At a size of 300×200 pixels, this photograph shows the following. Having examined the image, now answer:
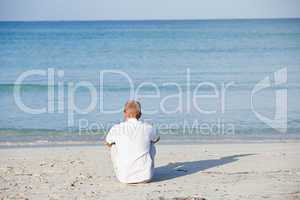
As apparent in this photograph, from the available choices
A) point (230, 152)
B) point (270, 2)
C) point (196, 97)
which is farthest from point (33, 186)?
point (270, 2)

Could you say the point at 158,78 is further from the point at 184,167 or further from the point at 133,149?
the point at 133,149

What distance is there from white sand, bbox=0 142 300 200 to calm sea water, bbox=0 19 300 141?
125 inches

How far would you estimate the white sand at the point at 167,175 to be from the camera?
747 centimetres

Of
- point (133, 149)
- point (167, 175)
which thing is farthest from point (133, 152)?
point (167, 175)

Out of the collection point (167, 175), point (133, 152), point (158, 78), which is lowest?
point (167, 175)

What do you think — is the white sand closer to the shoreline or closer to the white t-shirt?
the white t-shirt

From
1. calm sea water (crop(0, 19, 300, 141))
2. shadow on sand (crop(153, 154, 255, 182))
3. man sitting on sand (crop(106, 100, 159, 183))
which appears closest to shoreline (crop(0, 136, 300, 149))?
calm sea water (crop(0, 19, 300, 141))

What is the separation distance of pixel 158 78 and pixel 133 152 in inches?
688

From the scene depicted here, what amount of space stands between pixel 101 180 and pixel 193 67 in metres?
21.2

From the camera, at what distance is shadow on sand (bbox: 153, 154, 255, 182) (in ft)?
27.9

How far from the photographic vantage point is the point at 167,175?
8.52 meters

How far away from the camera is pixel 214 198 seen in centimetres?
721

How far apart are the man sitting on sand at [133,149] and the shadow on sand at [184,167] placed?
1.10 ft

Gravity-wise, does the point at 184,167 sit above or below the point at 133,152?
below
